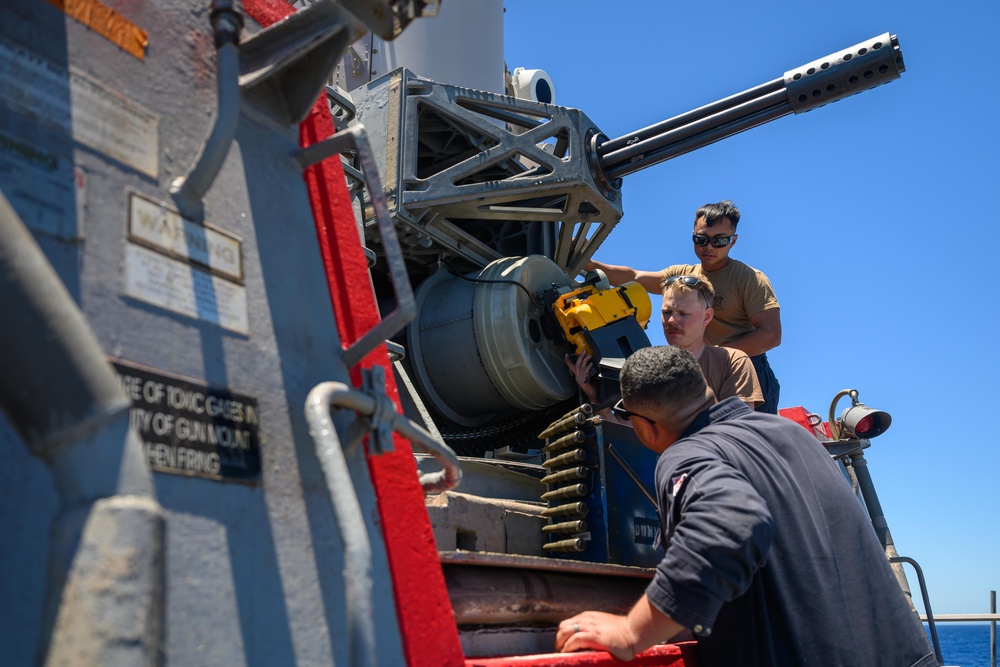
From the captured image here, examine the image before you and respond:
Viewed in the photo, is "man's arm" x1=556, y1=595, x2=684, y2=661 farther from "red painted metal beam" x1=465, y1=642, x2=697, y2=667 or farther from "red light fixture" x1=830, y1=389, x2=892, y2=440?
"red light fixture" x1=830, y1=389, x2=892, y2=440

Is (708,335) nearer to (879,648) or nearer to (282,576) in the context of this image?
(879,648)

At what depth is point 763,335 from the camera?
5.36m

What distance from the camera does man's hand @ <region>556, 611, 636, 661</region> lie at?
2.41 meters

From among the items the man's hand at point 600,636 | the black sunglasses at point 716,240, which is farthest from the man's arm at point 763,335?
the man's hand at point 600,636

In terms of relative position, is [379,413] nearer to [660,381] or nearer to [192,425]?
[192,425]

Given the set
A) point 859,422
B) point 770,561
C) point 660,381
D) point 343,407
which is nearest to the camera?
point 343,407

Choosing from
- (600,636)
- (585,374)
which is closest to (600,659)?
(600,636)

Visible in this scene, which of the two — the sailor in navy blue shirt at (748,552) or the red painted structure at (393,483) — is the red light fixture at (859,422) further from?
the red painted structure at (393,483)

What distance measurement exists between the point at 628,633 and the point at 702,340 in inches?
90.4

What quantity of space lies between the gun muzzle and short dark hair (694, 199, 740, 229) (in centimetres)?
127

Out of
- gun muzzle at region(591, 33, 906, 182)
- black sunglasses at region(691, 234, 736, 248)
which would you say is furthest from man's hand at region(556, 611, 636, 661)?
gun muzzle at region(591, 33, 906, 182)

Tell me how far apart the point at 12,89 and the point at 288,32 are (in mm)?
615

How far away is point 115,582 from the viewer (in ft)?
2.98

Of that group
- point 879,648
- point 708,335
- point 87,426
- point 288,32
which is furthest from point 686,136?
point 87,426
